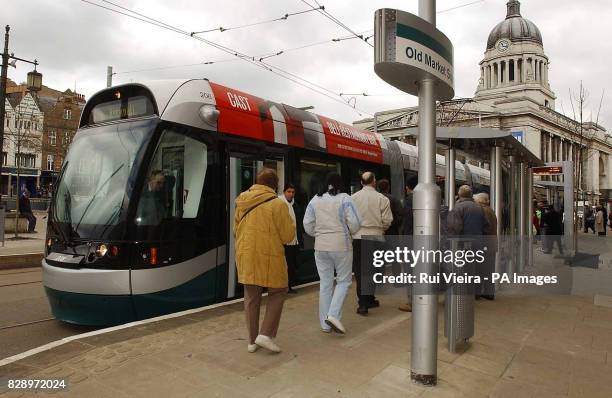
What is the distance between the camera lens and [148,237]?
5250 mm

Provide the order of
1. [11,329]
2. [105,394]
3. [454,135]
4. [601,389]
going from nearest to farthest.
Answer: [105,394] < [601,389] < [11,329] < [454,135]

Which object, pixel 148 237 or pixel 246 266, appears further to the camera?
pixel 148 237

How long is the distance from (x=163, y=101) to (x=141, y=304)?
2398 mm

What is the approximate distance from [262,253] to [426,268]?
143 cm

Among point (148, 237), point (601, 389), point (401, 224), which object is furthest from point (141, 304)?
point (601, 389)

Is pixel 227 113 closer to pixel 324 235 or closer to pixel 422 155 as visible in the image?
pixel 324 235

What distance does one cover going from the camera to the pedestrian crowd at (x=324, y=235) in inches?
165

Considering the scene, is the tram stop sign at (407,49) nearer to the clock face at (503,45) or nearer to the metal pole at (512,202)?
the metal pole at (512,202)

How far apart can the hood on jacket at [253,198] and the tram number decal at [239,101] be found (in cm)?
268

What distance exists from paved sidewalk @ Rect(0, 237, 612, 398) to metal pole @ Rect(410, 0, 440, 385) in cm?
16

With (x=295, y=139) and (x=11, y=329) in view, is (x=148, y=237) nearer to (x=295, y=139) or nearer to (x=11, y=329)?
(x=11, y=329)

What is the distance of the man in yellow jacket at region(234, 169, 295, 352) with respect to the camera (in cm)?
417

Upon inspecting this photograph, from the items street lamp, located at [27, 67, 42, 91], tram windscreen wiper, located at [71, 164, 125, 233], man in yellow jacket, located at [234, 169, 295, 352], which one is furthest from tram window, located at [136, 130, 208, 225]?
street lamp, located at [27, 67, 42, 91]

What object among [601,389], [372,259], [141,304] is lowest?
[601,389]
